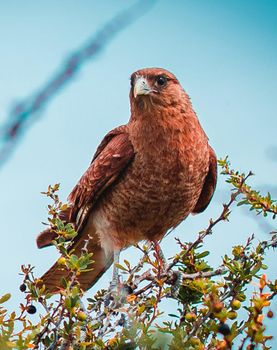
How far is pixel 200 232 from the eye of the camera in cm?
380

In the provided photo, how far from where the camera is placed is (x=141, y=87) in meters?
5.12

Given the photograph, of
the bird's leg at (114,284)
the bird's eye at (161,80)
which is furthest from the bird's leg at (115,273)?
the bird's eye at (161,80)

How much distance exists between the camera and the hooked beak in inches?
201

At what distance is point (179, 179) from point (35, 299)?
6.70 ft

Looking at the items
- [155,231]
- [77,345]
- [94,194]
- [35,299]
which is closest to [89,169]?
[94,194]

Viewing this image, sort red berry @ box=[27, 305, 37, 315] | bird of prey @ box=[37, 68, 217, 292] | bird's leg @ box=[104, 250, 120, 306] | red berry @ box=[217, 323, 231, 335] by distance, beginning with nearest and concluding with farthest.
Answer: red berry @ box=[217, 323, 231, 335], red berry @ box=[27, 305, 37, 315], bird's leg @ box=[104, 250, 120, 306], bird of prey @ box=[37, 68, 217, 292]

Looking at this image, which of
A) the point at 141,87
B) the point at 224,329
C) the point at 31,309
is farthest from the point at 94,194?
the point at 224,329

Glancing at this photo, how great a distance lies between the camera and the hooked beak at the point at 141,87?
201 inches

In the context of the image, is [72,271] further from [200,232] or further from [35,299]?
[200,232]

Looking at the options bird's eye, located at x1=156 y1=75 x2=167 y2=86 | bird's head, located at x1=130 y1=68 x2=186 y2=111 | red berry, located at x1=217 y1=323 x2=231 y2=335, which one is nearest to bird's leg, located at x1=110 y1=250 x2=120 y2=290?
bird's head, located at x1=130 y1=68 x2=186 y2=111

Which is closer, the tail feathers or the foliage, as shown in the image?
the foliage

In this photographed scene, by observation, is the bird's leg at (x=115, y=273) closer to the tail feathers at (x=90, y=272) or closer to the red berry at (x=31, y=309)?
the tail feathers at (x=90, y=272)

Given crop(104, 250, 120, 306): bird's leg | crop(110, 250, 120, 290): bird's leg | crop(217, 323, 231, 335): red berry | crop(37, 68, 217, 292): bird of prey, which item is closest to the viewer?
crop(217, 323, 231, 335): red berry

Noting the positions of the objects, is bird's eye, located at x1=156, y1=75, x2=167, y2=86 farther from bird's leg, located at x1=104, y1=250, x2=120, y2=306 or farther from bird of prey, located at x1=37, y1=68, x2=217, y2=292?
bird's leg, located at x1=104, y1=250, x2=120, y2=306
